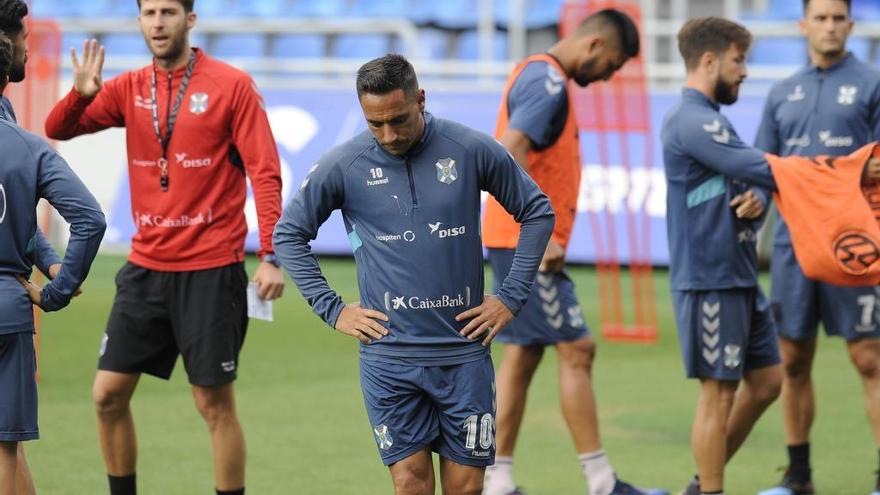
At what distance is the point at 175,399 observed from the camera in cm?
920

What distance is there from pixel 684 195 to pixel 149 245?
232cm

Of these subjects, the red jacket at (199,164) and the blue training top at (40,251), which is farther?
the red jacket at (199,164)

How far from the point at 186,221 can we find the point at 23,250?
1.20 metres

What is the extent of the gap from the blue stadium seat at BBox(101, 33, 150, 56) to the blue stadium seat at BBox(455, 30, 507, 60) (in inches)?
172

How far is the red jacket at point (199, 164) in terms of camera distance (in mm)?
6145

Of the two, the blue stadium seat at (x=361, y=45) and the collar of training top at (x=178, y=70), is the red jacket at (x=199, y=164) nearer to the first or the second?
the collar of training top at (x=178, y=70)

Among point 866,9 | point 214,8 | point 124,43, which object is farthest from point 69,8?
point 866,9

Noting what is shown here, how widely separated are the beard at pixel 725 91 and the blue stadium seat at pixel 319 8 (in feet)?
46.2

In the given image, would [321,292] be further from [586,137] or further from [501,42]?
[501,42]

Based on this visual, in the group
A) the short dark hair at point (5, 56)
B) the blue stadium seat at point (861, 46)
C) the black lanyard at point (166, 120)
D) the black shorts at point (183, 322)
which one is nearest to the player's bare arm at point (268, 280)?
the black shorts at point (183, 322)

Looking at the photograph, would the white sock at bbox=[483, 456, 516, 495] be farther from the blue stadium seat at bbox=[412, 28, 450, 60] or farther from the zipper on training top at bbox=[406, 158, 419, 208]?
the blue stadium seat at bbox=[412, 28, 450, 60]

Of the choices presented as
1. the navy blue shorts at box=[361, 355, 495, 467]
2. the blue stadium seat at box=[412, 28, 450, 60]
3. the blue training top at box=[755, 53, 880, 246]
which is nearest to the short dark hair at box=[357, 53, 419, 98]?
the navy blue shorts at box=[361, 355, 495, 467]

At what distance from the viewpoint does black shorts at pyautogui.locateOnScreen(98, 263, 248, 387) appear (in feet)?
20.2

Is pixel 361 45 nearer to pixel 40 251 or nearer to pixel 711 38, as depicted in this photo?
pixel 711 38
